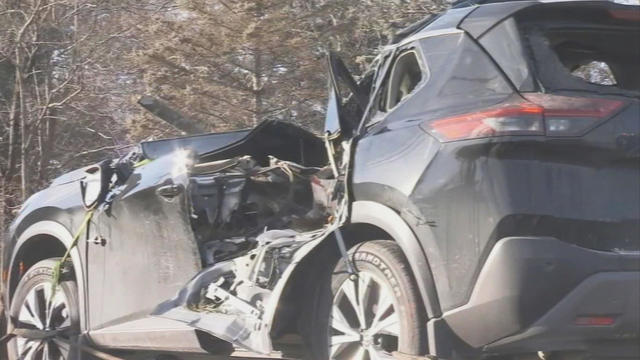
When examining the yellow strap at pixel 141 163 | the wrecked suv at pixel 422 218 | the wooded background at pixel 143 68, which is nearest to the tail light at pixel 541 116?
the wrecked suv at pixel 422 218

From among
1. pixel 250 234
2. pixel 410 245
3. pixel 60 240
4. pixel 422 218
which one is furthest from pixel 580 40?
pixel 60 240

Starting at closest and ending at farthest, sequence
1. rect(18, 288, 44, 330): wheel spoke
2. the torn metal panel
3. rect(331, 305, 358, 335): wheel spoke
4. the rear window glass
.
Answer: the rear window glass
rect(331, 305, 358, 335): wheel spoke
the torn metal panel
rect(18, 288, 44, 330): wheel spoke

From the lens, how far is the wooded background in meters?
13.4

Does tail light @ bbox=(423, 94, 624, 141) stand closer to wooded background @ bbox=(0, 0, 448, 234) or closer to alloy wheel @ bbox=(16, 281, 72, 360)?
alloy wheel @ bbox=(16, 281, 72, 360)

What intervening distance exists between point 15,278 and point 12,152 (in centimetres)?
746

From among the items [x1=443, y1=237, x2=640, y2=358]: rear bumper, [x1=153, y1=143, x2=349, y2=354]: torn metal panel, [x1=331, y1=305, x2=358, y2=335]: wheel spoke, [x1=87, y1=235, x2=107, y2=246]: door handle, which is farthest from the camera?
[x1=87, y1=235, x2=107, y2=246]: door handle

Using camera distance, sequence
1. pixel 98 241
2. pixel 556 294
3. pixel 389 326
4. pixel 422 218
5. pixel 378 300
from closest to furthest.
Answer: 1. pixel 556 294
2. pixel 422 218
3. pixel 389 326
4. pixel 378 300
5. pixel 98 241

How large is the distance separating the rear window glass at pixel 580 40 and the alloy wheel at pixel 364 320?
1.31 meters

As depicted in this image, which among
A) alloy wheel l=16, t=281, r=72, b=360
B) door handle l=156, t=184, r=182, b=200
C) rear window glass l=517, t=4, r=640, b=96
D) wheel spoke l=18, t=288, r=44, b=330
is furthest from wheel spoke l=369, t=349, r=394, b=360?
wheel spoke l=18, t=288, r=44, b=330

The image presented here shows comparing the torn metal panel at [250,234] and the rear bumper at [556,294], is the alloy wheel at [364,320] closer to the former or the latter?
the torn metal panel at [250,234]

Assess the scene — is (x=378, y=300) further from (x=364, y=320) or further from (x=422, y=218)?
(x=422, y=218)

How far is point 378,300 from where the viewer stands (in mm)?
4195

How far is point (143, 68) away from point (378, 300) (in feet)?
38.4

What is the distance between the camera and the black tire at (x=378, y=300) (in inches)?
154
